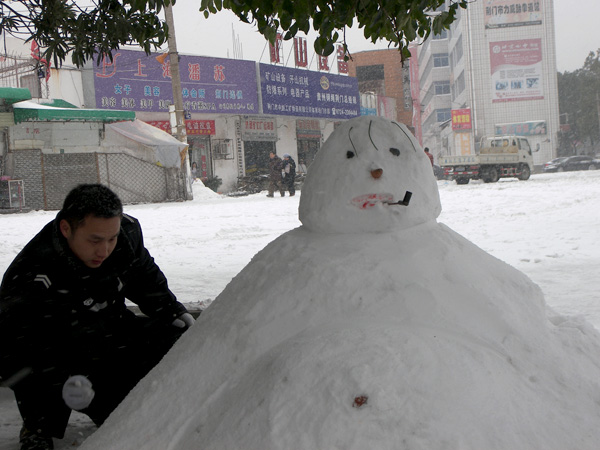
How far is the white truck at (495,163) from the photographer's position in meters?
21.3

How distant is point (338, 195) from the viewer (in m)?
2.21

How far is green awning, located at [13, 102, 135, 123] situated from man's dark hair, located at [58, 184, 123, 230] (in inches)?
586

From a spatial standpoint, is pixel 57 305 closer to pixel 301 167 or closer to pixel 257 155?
pixel 257 155

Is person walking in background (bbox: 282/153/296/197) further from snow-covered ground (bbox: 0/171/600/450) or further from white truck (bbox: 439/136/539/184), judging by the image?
white truck (bbox: 439/136/539/184)

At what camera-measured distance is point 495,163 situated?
71.6 feet

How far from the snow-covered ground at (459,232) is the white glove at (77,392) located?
0.37 meters

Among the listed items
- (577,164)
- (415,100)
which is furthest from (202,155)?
(415,100)

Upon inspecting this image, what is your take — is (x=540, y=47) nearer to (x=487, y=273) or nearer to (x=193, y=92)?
(x=193, y=92)

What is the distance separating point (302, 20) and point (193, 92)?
19.3 metres

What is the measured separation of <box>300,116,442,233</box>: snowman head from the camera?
217 cm

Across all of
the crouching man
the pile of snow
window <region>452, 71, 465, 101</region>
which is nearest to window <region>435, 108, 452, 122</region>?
window <region>452, 71, 465, 101</region>

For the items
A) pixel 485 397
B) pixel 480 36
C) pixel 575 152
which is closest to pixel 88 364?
pixel 485 397

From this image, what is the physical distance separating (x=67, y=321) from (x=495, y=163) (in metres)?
21.2

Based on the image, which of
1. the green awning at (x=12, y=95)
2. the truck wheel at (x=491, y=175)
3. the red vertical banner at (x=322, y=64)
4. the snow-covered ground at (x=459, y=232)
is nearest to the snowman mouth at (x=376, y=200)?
the snow-covered ground at (x=459, y=232)
